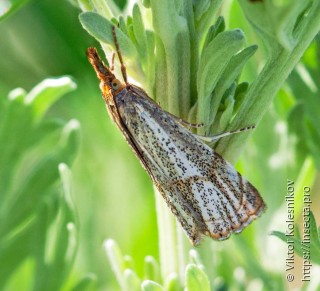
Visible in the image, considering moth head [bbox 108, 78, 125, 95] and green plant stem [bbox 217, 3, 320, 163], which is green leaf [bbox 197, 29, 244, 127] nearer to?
green plant stem [bbox 217, 3, 320, 163]

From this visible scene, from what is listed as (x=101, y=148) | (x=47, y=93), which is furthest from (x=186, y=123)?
(x=101, y=148)

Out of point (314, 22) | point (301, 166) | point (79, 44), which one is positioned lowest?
point (301, 166)

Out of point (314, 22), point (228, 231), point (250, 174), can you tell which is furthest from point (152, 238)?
point (314, 22)

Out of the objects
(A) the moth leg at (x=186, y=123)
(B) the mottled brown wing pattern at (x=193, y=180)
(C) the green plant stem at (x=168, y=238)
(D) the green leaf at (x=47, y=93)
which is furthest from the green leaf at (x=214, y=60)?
(D) the green leaf at (x=47, y=93)

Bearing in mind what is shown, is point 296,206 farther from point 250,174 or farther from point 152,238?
point 152,238

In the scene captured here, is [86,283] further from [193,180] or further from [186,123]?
[186,123]

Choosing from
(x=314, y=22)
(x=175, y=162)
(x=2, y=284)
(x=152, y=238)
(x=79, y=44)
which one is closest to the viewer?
(x=314, y=22)

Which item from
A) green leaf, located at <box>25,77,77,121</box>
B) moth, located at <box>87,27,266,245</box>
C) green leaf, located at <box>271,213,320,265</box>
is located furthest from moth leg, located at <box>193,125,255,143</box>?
green leaf, located at <box>25,77,77,121</box>
